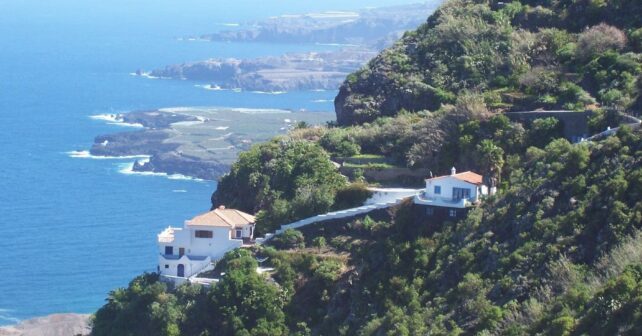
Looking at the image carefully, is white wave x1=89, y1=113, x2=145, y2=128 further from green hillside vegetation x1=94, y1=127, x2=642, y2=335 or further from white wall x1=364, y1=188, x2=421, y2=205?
white wall x1=364, y1=188, x2=421, y2=205

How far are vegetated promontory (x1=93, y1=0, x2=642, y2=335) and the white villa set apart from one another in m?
0.52

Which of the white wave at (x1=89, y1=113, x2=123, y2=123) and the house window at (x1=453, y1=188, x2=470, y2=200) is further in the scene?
the white wave at (x1=89, y1=113, x2=123, y2=123)

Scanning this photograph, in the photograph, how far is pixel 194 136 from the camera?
121 meters

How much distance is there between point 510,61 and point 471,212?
41.7 ft

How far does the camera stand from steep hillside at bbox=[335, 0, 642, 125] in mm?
49219

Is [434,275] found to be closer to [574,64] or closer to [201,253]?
[201,253]

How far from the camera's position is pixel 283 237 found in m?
45.8

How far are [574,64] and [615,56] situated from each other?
194cm

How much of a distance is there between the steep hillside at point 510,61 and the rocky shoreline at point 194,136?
46310 mm

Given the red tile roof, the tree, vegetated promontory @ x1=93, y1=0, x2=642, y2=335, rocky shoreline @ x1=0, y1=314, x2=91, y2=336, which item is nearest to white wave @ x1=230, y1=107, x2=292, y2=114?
rocky shoreline @ x1=0, y1=314, x2=91, y2=336

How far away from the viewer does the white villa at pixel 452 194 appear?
1684 inches

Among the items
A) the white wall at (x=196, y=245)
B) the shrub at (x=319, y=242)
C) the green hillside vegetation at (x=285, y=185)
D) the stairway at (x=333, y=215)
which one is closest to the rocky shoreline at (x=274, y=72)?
the green hillside vegetation at (x=285, y=185)

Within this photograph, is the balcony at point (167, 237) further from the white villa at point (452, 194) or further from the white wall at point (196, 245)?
the white villa at point (452, 194)

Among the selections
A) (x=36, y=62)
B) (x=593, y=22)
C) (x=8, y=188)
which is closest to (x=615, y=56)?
(x=593, y=22)
